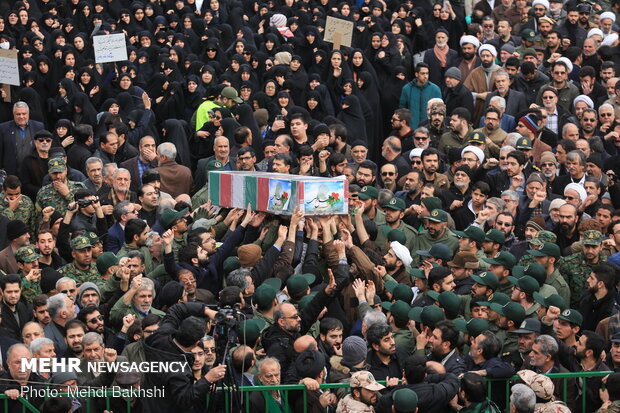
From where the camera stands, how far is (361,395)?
32.8 feet

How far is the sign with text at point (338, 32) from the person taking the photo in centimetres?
2019

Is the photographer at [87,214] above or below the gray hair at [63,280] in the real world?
above

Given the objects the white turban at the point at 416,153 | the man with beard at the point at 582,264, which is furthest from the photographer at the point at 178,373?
the white turban at the point at 416,153

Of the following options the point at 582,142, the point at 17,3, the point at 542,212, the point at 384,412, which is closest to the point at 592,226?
the point at 542,212

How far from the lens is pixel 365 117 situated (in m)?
19.9

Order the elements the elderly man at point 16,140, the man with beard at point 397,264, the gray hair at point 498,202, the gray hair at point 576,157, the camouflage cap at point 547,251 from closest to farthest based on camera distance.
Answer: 1. the camouflage cap at point 547,251
2. the man with beard at point 397,264
3. the gray hair at point 498,202
4. the gray hair at point 576,157
5. the elderly man at point 16,140

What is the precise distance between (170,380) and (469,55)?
448 inches

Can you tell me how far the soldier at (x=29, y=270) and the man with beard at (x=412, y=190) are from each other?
4250 millimetres

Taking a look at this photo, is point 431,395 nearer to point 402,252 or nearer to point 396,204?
point 402,252

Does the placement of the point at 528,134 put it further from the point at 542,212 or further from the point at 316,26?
the point at 316,26

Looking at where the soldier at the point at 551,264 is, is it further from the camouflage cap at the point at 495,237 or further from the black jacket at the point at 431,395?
the black jacket at the point at 431,395

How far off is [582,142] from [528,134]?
767mm

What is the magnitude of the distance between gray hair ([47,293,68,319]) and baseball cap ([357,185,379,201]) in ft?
12.0

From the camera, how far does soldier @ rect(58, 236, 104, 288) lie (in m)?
13.0
